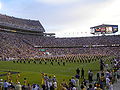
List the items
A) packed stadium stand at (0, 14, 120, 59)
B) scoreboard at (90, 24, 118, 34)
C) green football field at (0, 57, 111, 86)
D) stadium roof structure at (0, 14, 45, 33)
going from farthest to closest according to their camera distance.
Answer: scoreboard at (90, 24, 118, 34) → stadium roof structure at (0, 14, 45, 33) → packed stadium stand at (0, 14, 120, 59) → green football field at (0, 57, 111, 86)

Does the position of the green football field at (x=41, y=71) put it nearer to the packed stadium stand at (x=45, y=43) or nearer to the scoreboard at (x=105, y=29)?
the packed stadium stand at (x=45, y=43)

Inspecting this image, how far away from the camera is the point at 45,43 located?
90875mm

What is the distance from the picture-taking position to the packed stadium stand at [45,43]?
73.9 m

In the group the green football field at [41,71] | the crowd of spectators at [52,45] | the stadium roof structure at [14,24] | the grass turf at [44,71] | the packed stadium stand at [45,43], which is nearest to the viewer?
the green football field at [41,71]

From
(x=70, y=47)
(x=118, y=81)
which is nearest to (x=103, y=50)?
(x=70, y=47)

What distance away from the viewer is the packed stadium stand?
73875 mm

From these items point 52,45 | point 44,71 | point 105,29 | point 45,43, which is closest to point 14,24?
point 45,43

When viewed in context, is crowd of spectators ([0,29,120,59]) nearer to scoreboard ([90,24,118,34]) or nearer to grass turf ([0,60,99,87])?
scoreboard ([90,24,118,34])

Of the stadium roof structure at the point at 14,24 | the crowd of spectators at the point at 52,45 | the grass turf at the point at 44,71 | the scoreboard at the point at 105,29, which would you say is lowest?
the grass turf at the point at 44,71

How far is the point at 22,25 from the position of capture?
302ft

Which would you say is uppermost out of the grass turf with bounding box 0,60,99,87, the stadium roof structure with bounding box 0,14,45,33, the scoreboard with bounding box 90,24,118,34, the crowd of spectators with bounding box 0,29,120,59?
the stadium roof structure with bounding box 0,14,45,33

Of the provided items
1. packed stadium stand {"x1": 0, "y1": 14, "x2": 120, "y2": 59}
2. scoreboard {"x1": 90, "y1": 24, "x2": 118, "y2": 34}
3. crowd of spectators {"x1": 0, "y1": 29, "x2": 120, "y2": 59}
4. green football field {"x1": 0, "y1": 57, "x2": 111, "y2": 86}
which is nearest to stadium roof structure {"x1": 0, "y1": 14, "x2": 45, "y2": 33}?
packed stadium stand {"x1": 0, "y1": 14, "x2": 120, "y2": 59}

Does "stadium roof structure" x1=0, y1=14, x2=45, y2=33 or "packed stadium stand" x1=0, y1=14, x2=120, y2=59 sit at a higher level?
"stadium roof structure" x1=0, y1=14, x2=45, y2=33

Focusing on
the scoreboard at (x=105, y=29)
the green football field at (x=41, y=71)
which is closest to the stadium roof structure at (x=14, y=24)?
the scoreboard at (x=105, y=29)
